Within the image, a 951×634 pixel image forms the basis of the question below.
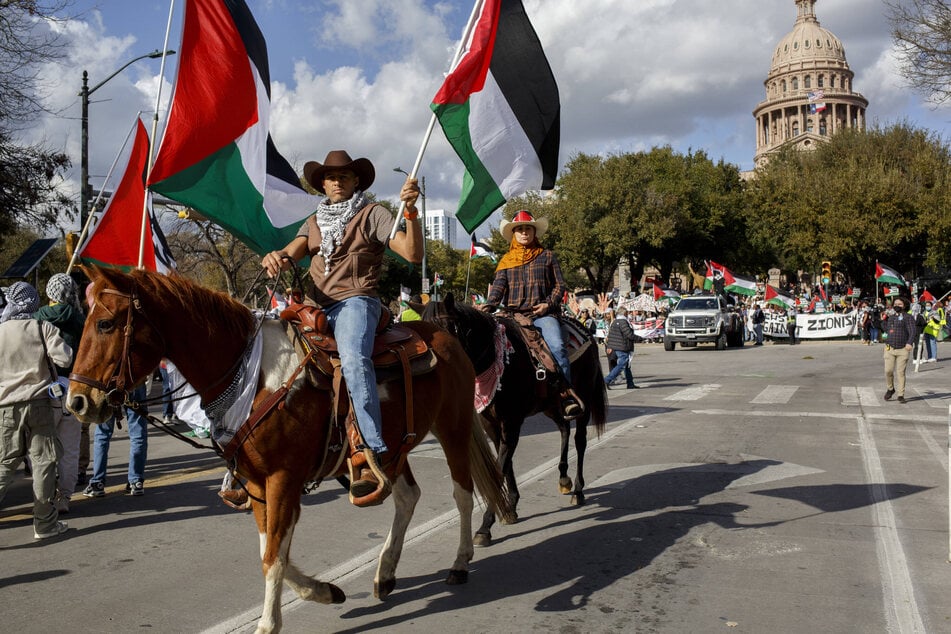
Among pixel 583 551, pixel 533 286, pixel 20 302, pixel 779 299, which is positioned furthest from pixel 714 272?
pixel 20 302

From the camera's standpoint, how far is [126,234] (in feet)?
31.3

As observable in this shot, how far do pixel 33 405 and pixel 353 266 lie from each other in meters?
3.62

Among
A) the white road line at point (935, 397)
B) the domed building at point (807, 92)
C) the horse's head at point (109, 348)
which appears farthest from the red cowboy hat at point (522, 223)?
the domed building at point (807, 92)

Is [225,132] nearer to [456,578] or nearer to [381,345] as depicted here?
[381,345]

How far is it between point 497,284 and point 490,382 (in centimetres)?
140

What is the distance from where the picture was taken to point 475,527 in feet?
21.7

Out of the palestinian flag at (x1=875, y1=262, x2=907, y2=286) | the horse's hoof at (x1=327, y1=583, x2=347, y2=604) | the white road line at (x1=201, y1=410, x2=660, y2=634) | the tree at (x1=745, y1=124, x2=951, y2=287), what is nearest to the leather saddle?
the horse's hoof at (x1=327, y1=583, x2=347, y2=604)

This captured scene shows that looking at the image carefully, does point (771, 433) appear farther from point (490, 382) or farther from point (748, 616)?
point (748, 616)

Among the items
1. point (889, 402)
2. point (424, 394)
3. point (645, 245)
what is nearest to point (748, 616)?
point (424, 394)

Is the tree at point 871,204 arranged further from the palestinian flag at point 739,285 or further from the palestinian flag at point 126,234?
the palestinian flag at point 126,234

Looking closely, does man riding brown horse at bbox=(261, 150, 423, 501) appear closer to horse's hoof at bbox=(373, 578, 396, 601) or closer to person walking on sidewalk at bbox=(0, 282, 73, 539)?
horse's hoof at bbox=(373, 578, 396, 601)

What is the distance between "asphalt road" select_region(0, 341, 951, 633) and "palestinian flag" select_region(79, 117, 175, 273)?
253 cm

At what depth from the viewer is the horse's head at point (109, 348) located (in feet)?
12.1

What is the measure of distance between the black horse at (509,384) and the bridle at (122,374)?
279 centimetres
